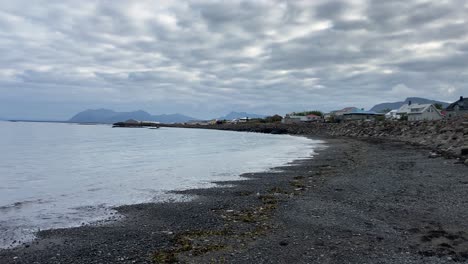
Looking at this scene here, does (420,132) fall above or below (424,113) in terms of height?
below

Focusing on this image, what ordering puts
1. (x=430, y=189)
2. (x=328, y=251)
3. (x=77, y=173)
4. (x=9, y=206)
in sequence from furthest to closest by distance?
(x=77, y=173) < (x=430, y=189) < (x=9, y=206) < (x=328, y=251)

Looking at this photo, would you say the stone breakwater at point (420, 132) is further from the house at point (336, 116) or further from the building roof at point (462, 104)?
the building roof at point (462, 104)

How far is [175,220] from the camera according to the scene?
29.9 ft

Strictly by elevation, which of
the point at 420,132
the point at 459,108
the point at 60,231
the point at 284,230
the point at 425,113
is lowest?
the point at 60,231

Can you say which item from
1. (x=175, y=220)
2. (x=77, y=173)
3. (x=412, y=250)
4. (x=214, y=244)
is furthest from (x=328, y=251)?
(x=77, y=173)

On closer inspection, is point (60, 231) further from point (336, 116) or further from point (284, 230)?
point (336, 116)

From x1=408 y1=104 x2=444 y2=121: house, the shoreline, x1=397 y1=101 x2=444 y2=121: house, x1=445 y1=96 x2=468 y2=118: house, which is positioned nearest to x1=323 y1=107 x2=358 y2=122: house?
x1=397 y1=101 x2=444 y2=121: house

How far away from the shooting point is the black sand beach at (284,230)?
6449 millimetres

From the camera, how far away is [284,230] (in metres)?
7.95

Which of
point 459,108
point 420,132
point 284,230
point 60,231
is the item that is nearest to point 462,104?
point 459,108

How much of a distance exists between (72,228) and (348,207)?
7102mm

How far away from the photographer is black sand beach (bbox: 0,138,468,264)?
254 inches

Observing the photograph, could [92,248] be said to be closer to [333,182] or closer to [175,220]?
[175,220]

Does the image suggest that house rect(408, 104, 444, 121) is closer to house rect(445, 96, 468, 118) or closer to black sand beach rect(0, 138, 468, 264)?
house rect(445, 96, 468, 118)
